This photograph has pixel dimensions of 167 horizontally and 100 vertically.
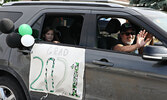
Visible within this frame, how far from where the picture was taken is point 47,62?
2.83 meters

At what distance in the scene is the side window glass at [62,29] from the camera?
10.9ft

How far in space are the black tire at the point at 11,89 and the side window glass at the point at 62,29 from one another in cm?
85

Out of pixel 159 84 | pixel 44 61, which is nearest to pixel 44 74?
pixel 44 61

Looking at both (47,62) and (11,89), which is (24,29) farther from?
(11,89)

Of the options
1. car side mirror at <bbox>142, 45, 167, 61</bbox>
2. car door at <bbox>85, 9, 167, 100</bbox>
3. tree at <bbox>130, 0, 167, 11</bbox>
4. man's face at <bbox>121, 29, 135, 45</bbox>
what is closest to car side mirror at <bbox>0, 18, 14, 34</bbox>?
car door at <bbox>85, 9, 167, 100</bbox>

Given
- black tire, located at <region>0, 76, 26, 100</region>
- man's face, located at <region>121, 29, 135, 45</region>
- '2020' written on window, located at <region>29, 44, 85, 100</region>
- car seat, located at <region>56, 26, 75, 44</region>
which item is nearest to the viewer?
'2020' written on window, located at <region>29, 44, 85, 100</region>

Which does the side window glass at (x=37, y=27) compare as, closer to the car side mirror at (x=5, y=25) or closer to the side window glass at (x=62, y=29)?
the side window glass at (x=62, y=29)

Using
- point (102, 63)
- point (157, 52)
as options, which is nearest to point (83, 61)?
point (102, 63)

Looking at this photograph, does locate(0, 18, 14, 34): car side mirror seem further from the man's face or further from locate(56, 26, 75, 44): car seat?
the man's face

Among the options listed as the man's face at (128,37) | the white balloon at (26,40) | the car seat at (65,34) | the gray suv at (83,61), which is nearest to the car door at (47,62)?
the gray suv at (83,61)

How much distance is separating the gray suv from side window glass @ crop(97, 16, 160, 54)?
4 cm

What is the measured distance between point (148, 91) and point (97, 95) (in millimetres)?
637

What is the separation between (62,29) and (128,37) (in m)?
1.49

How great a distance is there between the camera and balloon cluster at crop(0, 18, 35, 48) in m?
2.83
